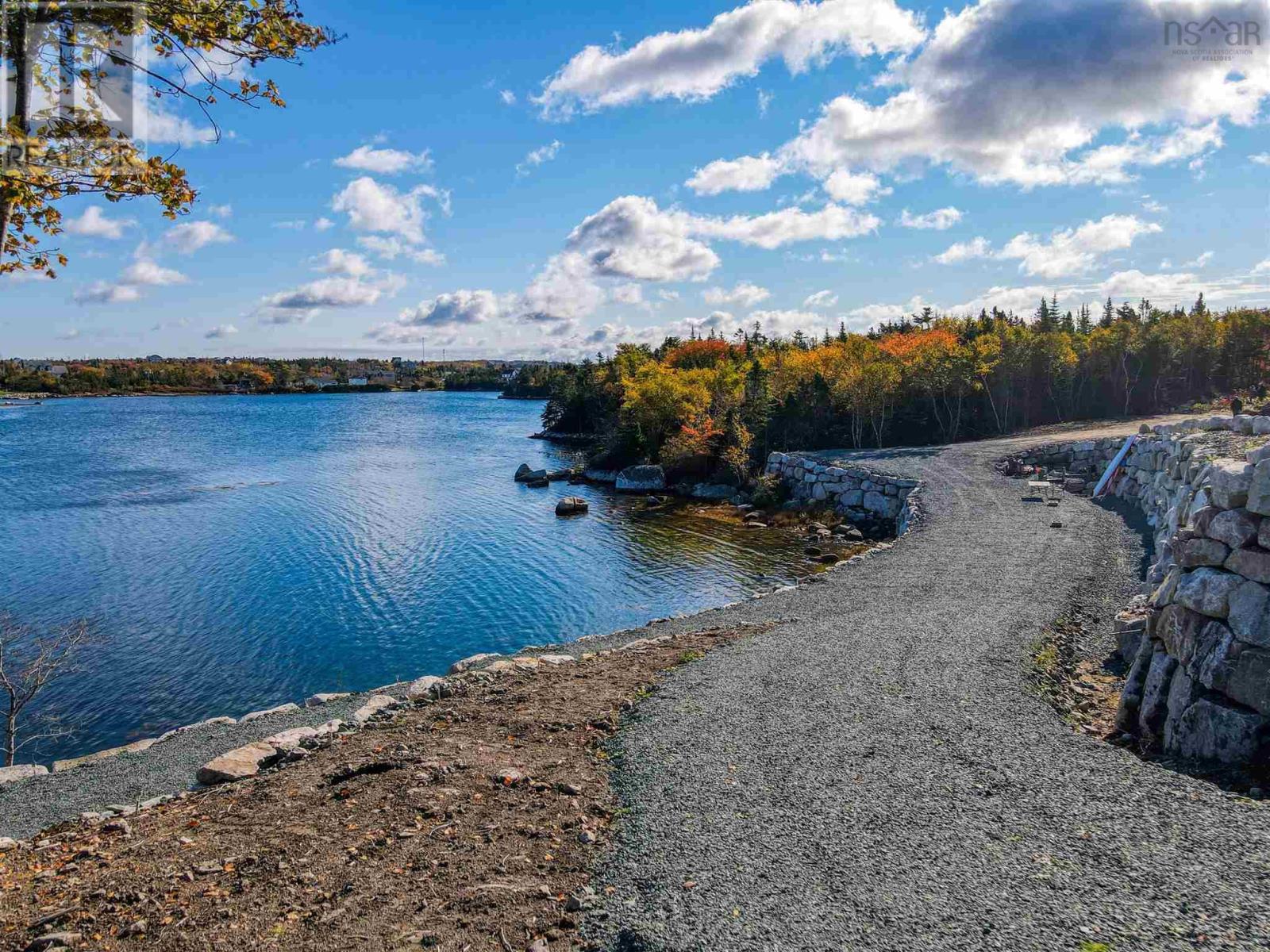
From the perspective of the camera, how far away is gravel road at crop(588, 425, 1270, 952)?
216 inches

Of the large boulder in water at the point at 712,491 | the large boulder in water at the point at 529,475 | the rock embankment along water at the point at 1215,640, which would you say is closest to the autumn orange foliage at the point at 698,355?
the large boulder in water at the point at 529,475

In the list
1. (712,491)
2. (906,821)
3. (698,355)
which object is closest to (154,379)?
(698,355)

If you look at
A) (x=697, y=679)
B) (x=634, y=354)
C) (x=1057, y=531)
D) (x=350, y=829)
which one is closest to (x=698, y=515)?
(x=1057, y=531)

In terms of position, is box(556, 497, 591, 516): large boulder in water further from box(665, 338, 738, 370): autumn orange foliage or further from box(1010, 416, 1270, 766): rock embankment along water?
box(665, 338, 738, 370): autumn orange foliage

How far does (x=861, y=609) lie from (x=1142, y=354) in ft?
149

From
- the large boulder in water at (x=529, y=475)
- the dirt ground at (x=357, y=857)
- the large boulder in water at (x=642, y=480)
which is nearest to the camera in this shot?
the dirt ground at (x=357, y=857)

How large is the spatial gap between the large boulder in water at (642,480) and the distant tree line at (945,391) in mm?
1293

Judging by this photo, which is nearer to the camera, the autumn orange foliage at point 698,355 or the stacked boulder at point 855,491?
the stacked boulder at point 855,491

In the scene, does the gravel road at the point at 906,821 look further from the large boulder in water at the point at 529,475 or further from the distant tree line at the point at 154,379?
the distant tree line at the point at 154,379

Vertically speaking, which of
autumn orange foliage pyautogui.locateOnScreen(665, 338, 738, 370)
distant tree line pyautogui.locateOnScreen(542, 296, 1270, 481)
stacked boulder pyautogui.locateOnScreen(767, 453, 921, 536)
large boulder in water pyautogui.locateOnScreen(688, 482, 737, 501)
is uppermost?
autumn orange foliage pyautogui.locateOnScreen(665, 338, 738, 370)

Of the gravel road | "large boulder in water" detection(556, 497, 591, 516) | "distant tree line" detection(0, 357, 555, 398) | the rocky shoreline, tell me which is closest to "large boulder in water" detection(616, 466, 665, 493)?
"large boulder in water" detection(556, 497, 591, 516)

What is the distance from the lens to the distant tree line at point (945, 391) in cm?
4609

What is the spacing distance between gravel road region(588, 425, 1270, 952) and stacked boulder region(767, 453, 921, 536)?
1708 cm

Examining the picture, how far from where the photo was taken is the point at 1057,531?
21.5 metres
